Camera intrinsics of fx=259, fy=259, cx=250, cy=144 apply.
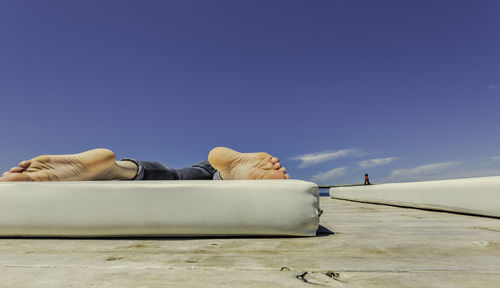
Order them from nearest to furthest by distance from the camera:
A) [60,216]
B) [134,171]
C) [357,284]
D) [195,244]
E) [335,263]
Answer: [357,284] → [335,263] → [195,244] → [60,216] → [134,171]

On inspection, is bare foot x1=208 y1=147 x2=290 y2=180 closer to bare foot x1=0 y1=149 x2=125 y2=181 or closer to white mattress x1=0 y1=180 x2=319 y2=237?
white mattress x1=0 y1=180 x2=319 y2=237

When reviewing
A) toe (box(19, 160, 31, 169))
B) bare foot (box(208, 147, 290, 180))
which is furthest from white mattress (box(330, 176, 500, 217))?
toe (box(19, 160, 31, 169))

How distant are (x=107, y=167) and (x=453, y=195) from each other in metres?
1.80

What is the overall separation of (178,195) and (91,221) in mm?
282

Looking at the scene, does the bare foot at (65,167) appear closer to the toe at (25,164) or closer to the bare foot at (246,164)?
the toe at (25,164)

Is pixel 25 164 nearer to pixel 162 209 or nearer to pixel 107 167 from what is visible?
pixel 107 167

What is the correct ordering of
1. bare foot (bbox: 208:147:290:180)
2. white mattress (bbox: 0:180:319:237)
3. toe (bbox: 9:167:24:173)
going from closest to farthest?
1. white mattress (bbox: 0:180:319:237)
2. toe (bbox: 9:167:24:173)
3. bare foot (bbox: 208:147:290:180)

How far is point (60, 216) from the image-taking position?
2.67 ft

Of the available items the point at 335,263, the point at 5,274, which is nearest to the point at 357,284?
the point at 335,263

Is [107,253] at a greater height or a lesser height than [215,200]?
lesser

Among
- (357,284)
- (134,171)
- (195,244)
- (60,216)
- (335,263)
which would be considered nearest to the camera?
(357,284)

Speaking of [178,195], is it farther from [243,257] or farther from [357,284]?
[357,284]

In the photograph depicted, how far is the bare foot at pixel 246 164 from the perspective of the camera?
1164 millimetres

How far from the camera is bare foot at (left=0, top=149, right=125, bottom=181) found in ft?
3.44
